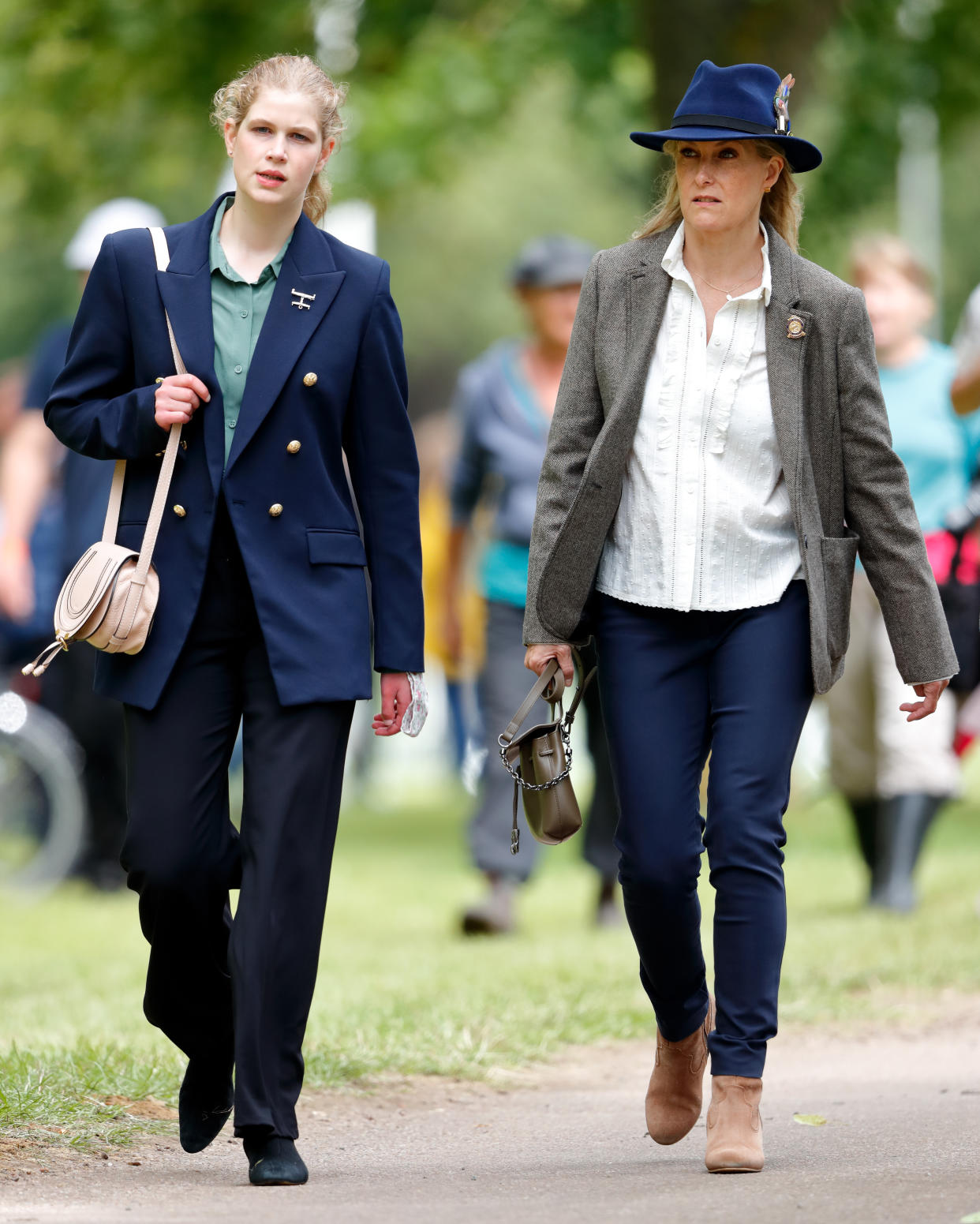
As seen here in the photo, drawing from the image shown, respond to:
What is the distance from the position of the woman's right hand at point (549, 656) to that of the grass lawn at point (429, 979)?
1329 mm

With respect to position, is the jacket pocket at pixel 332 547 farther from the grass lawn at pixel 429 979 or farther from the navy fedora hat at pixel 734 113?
the grass lawn at pixel 429 979

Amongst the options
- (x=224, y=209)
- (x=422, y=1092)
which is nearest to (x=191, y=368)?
(x=224, y=209)

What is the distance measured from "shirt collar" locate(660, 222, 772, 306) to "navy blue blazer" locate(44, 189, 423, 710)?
0.60 metres

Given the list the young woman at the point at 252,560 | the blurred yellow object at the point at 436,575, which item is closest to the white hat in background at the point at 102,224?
the blurred yellow object at the point at 436,575

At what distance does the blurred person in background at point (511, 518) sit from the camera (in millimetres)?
8617

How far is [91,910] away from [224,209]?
18.4ft

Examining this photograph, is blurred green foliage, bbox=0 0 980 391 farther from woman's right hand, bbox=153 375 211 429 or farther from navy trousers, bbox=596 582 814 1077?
woman's right hand, bbox=153 375 211 429

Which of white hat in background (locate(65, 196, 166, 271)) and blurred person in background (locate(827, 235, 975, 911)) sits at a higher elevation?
white hat in background (locate(65, 196, 166, 271))

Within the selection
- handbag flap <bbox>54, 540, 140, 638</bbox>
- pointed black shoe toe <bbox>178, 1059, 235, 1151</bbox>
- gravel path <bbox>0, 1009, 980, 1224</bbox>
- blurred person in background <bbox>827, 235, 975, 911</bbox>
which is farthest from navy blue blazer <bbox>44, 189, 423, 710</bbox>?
blurred person in background <bbox>827, 235, 975, 911</bbox>

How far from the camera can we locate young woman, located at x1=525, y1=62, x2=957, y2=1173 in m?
4.73

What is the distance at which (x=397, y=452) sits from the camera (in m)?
4.75

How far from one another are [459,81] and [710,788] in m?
10.3

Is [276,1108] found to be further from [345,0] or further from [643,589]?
[345,0]

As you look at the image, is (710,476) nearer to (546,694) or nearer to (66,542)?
(546,694)
